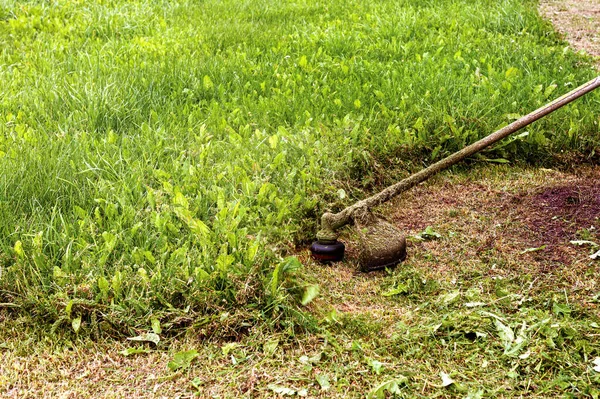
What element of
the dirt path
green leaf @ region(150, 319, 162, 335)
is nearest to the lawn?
green leaf @ region(150, 319, 162, 335)

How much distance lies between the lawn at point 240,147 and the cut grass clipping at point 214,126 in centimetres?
1

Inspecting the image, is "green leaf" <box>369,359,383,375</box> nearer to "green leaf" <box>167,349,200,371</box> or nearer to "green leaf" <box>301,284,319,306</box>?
"green leaf" <box>301,284,319,306</box>

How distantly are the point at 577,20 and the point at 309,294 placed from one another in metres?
5.48

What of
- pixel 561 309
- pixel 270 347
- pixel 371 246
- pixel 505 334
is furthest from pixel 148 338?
pixel 561 309

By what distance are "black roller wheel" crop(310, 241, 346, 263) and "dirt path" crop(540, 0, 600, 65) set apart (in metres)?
3.61

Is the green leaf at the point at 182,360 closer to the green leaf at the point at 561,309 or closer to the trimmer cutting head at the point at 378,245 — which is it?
the trimmer cutting head at the point at 378,245

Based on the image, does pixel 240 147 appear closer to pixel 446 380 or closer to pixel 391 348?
pixel 391 348

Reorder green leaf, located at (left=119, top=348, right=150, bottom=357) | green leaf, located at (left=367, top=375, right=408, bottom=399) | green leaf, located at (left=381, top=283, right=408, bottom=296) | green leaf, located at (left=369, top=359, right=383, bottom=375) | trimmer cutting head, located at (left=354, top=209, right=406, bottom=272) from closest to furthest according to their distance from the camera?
1. green leaf, located at (left=367, top=375, right=408, bottom=399)
2. green leaf, located at (left=369, top=359, right=383, bottom=375)
3. green leaf, located at (left=119, top=348, right=150, bottom=357)
4. green leaf, located at (left=381, top=283, right=408, bottom=296)
5. trimmer cutting head, located at (left=354, top=209, right=406, bottom=272)

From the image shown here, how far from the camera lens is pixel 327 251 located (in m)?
3.25

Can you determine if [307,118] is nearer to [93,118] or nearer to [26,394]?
[93,118]

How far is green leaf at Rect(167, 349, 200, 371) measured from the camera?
2.56 meters

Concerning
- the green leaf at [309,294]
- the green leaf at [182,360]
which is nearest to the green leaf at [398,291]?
the green leaf at [309,294]

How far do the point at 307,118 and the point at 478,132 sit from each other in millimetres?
1083

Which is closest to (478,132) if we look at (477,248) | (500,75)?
(500,75)
